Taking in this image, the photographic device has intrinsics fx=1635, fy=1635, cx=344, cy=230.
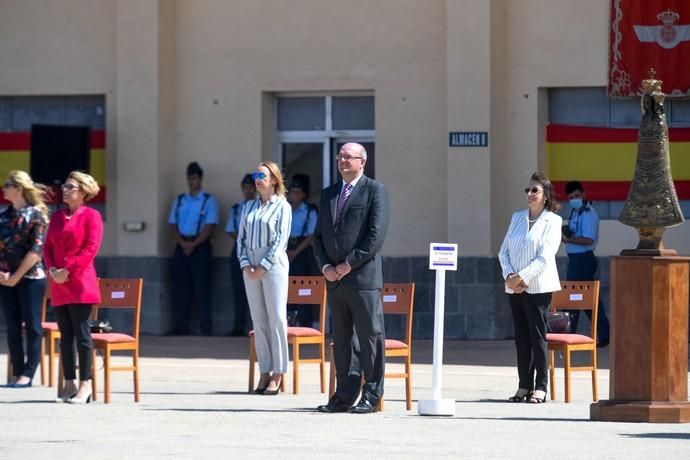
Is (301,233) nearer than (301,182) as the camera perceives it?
Yes

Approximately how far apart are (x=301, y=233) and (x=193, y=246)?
1.48 metres

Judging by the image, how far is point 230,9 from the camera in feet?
66.9

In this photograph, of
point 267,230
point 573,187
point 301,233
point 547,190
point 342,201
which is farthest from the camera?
point 301,233

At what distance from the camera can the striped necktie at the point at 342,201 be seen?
463 inches

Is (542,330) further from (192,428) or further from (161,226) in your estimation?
(161,226)

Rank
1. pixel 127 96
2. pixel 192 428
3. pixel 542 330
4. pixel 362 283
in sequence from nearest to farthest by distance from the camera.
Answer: pixel 192 428 → pixel 362 283 → pixel 542 330 → pixel 127 96

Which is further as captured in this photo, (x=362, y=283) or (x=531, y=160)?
(x=531, y=160)

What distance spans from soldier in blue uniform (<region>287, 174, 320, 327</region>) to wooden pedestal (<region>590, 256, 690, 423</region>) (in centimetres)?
882

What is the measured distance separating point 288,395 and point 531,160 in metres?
6.91

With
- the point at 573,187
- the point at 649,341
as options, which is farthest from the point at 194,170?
the point at 649,341

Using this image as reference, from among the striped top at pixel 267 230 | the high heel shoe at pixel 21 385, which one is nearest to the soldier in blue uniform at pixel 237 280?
the high heel shoe at pixel 21 385

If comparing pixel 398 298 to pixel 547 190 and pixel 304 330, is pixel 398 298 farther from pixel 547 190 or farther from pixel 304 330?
pixel 547 190

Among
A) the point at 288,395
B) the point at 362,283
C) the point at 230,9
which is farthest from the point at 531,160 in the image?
the point at 362,283

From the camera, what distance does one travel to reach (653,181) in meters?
11.0
